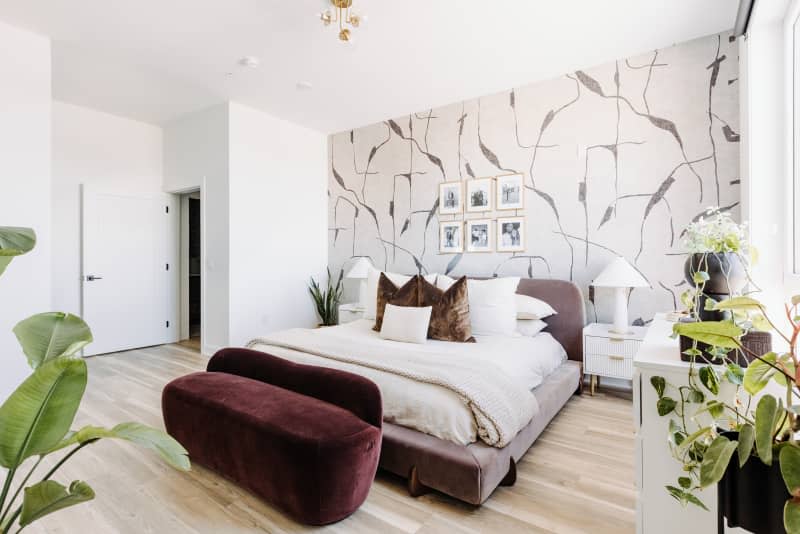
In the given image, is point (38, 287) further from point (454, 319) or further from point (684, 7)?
point (684, 7)

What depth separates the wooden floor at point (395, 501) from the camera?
169 centimetres

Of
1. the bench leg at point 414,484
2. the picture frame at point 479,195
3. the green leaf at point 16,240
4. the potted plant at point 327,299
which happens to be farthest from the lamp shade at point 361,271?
the green leaf at point 16,240

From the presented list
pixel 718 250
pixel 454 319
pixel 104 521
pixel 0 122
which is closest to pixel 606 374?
pixel 454 319

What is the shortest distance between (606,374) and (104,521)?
10.5ft

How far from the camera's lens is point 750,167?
239 centimetres

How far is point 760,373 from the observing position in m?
0.74

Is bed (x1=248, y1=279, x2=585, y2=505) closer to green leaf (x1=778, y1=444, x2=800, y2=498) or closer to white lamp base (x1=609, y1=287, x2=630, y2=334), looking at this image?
white lamp base (x1=609, y1=287, x2=630, y2=334)

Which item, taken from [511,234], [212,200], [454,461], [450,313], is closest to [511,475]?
[454,461]

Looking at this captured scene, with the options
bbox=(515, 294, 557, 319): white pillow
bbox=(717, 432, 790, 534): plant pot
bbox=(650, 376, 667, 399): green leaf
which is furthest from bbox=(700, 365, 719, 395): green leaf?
bbox=(515, 294, 557, 319): white pillow

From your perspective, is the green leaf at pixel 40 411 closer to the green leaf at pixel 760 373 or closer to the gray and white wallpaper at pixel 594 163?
the green leaf at pixel 760 373

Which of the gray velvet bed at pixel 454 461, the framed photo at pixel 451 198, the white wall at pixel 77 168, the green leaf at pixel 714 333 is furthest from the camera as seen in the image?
the white wall at pixel 77 168

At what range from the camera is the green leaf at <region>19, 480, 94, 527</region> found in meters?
0.66

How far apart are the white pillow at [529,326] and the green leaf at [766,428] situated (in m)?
2.57

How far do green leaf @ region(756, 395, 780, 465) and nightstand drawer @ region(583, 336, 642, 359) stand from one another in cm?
254
